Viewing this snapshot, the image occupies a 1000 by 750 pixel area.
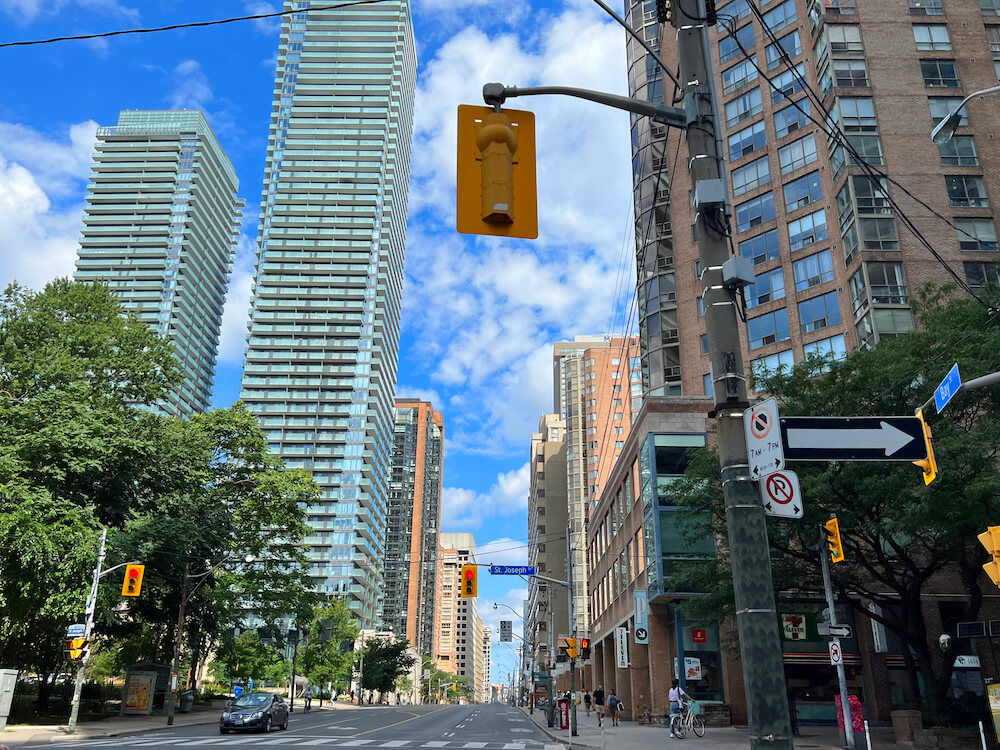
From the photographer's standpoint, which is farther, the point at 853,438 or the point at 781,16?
the point at 781,16

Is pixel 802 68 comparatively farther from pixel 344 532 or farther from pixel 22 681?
pixel 344 532

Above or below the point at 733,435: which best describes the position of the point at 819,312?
above

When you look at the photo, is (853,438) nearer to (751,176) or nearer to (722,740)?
(722,740)

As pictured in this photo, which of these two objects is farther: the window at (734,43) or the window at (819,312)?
the window at (734,43)

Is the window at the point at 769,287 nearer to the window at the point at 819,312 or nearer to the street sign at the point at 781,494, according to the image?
the window at the point at 819,312

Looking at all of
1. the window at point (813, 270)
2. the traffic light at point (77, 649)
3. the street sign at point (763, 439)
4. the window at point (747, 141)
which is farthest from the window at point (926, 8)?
the traffic light at point (77, 649)

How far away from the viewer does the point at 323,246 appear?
166 metres

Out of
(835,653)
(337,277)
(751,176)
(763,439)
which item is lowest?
(835,653)

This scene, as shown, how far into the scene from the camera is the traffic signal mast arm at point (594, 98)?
6984mm

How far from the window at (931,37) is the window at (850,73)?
15.3ft

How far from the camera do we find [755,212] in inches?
2138

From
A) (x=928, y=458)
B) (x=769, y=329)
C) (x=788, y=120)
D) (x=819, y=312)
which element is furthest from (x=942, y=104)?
(x=928, y=458)

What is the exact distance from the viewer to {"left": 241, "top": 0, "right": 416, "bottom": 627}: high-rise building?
147000mm

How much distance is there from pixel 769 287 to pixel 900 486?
102ft
